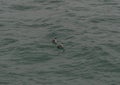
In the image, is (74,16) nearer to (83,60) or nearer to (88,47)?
(88,47)

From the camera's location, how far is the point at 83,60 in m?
13.9

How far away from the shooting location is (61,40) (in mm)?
15984

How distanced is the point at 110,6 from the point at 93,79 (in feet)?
30.9

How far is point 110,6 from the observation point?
68.3 ft

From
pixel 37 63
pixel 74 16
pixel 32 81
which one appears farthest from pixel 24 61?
pixel 74 16

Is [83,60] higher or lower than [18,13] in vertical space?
lower

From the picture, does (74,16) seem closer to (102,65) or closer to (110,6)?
(110,6)

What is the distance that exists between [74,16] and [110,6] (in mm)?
3004

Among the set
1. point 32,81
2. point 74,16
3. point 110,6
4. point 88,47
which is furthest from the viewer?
point 110,6

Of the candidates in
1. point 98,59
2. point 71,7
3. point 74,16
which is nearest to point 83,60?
point 98,59

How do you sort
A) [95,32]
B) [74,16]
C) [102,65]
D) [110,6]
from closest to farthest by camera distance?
[102,65] < [95,32] < [74,16] < [110,6]

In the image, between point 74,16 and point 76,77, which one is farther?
point 74,16

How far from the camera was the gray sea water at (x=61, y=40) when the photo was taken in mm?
12734

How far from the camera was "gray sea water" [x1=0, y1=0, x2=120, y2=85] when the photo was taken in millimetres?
12734
